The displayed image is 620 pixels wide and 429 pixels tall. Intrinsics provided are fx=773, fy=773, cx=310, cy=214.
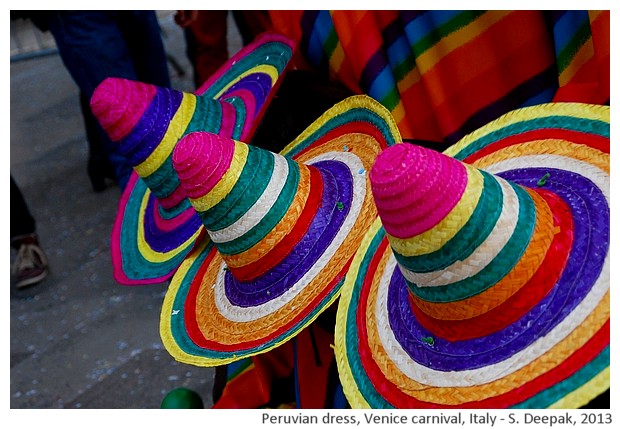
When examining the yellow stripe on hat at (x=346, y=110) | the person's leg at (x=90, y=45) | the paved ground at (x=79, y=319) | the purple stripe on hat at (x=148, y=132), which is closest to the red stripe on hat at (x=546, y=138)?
the yellow stripe on hat at (x=346, y=110)

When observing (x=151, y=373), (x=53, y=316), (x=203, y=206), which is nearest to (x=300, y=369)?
(x=203, y=206)

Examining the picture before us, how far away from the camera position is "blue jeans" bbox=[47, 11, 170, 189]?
243cm

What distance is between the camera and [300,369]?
1.45 meters

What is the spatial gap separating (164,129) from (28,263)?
1654 millimetres

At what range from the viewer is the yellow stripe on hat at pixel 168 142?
153 cm

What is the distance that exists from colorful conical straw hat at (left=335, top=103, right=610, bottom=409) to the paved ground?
1023mm

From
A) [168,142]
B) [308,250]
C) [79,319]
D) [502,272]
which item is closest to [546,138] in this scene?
[502,272]

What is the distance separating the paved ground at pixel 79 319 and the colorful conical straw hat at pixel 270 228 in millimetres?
635

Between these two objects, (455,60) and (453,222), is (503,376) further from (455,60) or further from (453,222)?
(455,60)

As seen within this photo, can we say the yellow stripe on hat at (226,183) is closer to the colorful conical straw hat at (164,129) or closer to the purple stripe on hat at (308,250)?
the purple stripe on hat at (308,250)

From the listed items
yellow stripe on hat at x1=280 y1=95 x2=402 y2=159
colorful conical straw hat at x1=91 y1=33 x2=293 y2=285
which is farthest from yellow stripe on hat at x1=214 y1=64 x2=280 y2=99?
yellow stripe on hat at x1=280 y1=95 x2=402 y2=159

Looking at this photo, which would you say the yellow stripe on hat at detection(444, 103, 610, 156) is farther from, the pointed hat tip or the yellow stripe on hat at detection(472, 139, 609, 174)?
the pointed hat tip

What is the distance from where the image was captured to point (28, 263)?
295 cm
